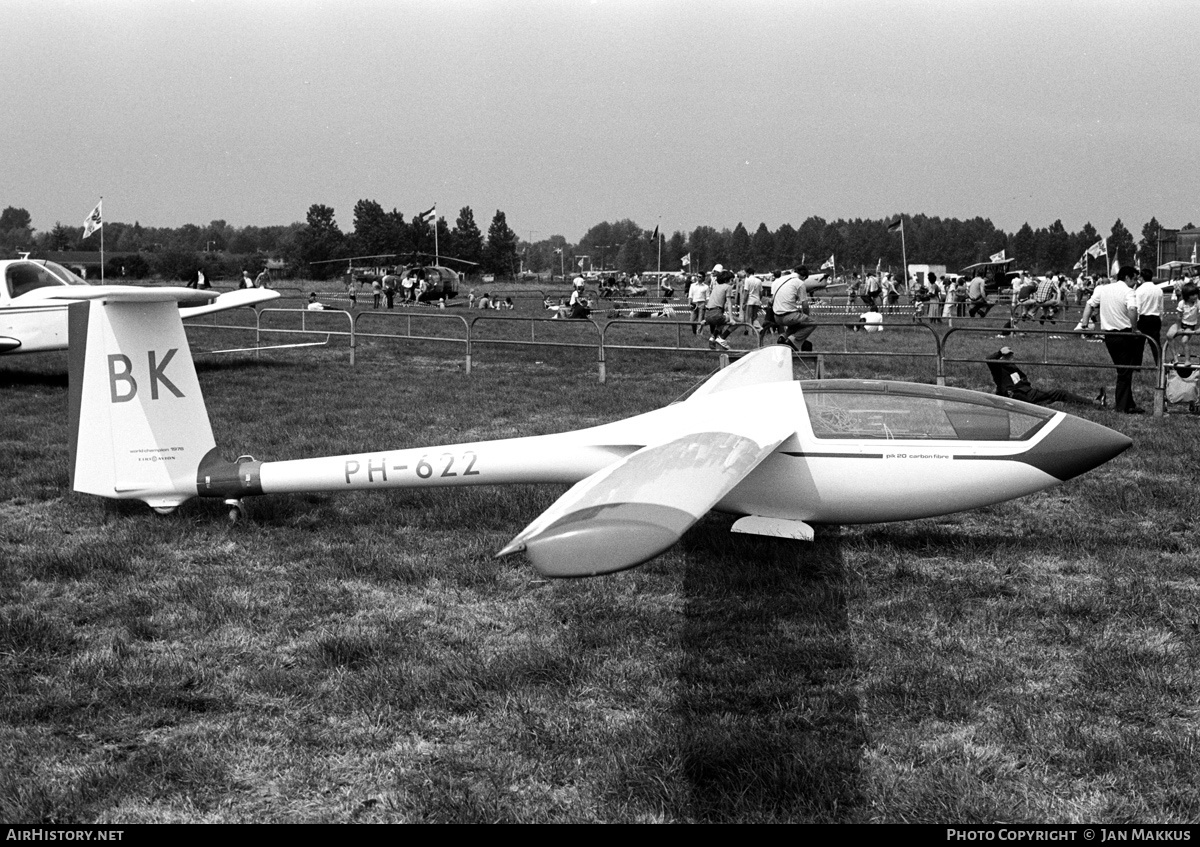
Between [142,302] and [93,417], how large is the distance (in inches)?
36.4

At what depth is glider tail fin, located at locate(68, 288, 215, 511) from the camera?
7.60 metres

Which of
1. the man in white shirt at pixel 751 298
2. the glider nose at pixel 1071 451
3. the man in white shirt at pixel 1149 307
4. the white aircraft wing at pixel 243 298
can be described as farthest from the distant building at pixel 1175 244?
the glider nose at pixel 1071 451

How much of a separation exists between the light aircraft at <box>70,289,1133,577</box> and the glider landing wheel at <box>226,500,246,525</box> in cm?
20

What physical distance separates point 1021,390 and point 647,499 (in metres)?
10.4

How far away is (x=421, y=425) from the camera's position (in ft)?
42.7

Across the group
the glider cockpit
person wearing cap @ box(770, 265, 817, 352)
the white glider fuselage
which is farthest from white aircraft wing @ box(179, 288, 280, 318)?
the glider cockpit

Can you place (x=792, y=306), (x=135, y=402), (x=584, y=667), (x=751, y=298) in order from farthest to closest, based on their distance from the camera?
(x=751, y=298), (x=792, y=306), (x=135, y=402), (x=584, y=667)

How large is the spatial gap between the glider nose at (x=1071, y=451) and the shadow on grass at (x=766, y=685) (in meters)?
1.52

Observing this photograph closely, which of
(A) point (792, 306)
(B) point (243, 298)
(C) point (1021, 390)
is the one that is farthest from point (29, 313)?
(C) point (1021, 390)

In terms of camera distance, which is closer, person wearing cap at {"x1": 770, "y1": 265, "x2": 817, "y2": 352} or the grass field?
the grass field

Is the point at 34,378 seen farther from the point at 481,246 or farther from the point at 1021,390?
the point at 481,246

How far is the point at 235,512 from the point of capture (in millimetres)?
8086

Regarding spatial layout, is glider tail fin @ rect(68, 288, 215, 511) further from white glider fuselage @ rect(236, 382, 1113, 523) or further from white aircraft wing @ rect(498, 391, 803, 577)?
white aircraft wing @ rect(498, 391, 803, 577)
